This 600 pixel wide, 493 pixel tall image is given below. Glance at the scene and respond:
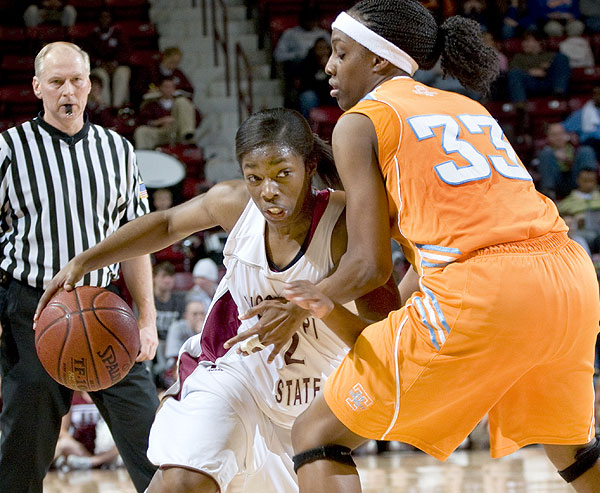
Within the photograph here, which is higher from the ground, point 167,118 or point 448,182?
point 448,182

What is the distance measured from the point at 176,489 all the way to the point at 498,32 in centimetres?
1032

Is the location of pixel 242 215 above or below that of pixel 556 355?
above

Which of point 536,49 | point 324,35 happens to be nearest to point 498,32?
point 536,49

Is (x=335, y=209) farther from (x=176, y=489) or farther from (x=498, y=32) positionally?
(x=498, y=32)

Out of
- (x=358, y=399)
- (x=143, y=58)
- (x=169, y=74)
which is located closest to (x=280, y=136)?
(x=358, y=399)

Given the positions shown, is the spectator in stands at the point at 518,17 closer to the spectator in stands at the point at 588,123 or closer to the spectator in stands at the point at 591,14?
the spectator in stands at the point at 591,14

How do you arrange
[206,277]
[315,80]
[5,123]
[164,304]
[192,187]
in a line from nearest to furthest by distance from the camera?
[164,304]
[206,277]
[192,187]
[5,123]
[315,80]

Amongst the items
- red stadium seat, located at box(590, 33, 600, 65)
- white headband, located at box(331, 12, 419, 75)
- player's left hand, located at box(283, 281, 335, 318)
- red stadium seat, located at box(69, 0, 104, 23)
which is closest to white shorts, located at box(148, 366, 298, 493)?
player's left hand, located at box(283, 281, 335, 318)

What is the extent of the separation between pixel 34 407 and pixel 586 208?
6784mm

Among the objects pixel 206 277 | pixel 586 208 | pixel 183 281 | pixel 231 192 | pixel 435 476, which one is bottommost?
pixel 435 476

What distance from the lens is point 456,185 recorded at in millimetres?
2443

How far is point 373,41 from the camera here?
2723mm

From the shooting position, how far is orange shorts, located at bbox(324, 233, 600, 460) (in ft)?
7.79

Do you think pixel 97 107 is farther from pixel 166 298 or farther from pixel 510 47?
pixel 510 47
